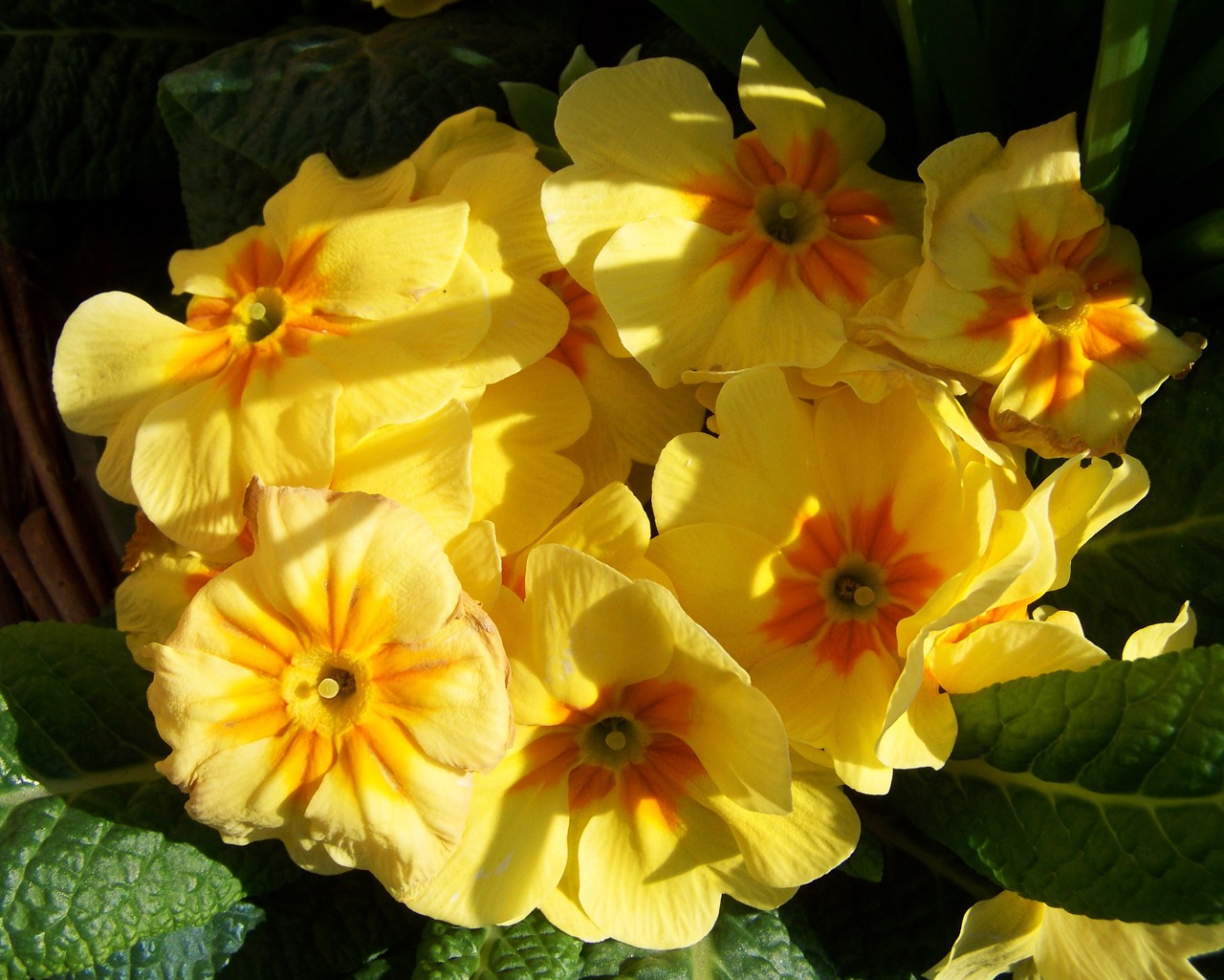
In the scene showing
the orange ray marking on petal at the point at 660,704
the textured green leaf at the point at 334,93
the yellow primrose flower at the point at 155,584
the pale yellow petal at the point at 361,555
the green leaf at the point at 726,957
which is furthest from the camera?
the textured green leaf at the point at 334,93

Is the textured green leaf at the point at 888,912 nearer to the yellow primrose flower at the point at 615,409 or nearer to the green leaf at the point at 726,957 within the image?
the green leaf at the point at 726,957

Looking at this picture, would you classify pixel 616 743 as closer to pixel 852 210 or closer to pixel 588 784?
pixel 588 784

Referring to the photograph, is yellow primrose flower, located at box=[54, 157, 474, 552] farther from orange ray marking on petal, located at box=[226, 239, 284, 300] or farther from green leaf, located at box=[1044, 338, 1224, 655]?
green leaf, located at box=[1044, 338, 1224, 655]

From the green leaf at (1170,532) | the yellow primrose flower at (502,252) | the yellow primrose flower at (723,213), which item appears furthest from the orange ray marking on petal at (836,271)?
the green leaf at (1170,532)

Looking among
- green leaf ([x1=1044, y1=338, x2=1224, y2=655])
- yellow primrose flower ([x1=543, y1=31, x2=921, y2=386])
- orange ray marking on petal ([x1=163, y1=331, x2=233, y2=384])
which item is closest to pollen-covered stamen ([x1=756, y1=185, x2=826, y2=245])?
yellow primrose flower ([x1=543, y1=31, x2=921, y2=386])

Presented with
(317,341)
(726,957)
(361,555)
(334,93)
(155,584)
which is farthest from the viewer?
(334,93)

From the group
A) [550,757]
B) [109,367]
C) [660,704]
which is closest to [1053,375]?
[660,704]

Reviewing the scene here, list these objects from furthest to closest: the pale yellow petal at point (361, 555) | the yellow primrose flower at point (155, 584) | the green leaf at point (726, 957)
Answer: the green leaf at point (726, 957) < the yellow primrose flower at point (155, 584) < the pale yellow petal at point (361, 555)

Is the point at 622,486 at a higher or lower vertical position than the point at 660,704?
higher
